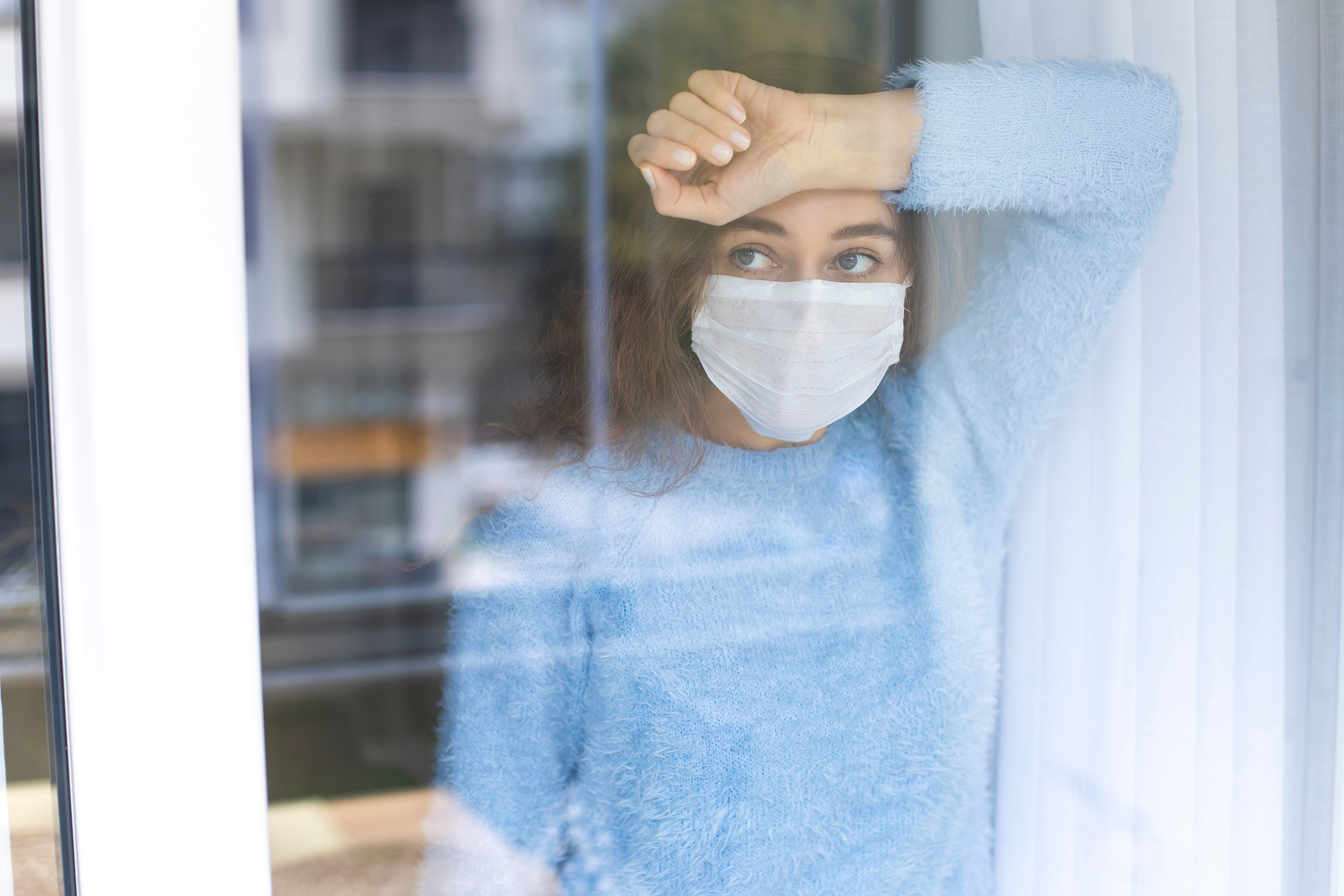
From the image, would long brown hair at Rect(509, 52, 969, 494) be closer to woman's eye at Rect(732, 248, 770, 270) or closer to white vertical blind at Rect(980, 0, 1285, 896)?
woman's eye at Rect(732, 248, 770, 270)

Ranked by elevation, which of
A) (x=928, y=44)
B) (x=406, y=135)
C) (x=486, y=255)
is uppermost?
(x=406, y=135)

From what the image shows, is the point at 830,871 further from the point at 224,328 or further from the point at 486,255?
the point at 486,255

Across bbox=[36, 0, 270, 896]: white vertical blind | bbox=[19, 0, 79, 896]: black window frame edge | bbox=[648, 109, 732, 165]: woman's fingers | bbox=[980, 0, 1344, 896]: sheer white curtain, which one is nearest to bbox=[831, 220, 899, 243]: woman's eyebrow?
bbox=[648, 109, 732, 165]: woman's fingers

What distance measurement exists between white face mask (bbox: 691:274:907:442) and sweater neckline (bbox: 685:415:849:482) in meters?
0.07

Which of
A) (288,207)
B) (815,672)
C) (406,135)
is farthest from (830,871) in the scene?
(406,135)

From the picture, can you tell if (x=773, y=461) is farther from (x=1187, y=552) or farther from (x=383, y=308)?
(x=383, y=308)

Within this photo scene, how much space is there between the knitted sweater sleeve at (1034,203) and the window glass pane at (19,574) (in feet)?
2.07

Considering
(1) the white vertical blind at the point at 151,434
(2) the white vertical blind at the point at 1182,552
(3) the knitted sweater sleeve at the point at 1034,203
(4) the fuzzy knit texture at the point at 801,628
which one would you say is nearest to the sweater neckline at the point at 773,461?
(4) the fuzzy knit texture at the point at 801,628

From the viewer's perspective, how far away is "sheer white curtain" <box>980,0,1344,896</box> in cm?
80

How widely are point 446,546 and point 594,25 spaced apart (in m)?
0.58

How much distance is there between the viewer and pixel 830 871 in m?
0.87

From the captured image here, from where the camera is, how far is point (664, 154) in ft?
2.33

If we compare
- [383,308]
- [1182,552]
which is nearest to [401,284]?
[383,308]

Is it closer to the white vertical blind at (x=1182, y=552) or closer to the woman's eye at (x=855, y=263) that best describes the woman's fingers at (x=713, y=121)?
the woman's eye at (x=855, y=263)
